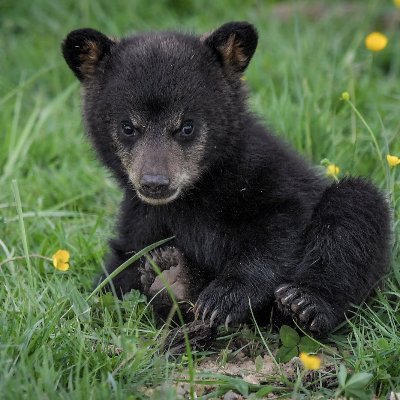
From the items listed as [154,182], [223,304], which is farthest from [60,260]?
[223,304]

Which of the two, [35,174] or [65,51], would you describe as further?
[35,174]

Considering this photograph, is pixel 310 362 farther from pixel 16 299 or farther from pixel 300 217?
pixel 16 299

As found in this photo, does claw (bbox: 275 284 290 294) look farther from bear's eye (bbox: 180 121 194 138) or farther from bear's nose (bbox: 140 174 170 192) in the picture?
bear's eye (bbox: 180 121 194 138)

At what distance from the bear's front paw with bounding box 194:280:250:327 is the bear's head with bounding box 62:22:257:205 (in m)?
0.65

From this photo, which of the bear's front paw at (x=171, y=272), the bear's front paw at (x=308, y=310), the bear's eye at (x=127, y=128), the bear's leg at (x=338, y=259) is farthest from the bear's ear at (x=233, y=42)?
the bear's front paw at (x=308, y=310)

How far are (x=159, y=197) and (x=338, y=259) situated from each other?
47.0 inches

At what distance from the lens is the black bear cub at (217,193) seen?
17.4ft

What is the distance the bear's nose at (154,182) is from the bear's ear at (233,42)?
1040mm

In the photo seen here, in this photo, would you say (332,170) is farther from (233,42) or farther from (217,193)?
(233,42)

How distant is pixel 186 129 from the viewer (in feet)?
17.8

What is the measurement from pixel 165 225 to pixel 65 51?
137 centimetres

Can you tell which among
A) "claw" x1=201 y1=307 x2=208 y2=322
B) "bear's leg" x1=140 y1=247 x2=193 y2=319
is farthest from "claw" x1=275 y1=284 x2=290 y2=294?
"bear's leg" x1=140 y1=247 x2=193 y2=319

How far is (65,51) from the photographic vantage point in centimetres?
582

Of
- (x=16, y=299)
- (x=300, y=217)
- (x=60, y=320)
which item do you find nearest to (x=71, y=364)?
(x=60, y=320)
